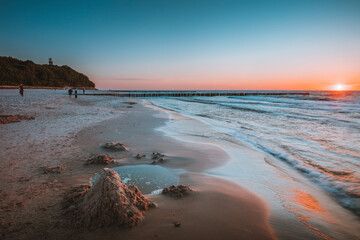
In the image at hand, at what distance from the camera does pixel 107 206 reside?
2289 mm

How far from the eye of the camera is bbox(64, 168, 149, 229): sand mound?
7.39 feet

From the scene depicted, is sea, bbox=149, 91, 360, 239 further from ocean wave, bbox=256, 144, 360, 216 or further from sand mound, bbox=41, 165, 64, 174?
sand mound, bbox=41, 165, 64, 174

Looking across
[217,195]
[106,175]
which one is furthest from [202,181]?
[106,175]

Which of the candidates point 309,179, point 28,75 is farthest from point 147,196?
point 28,75

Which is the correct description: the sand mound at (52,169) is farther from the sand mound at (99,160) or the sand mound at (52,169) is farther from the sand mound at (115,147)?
the sand mound at (115,147)

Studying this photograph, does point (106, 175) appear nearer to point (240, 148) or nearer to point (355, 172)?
point (240, 148)

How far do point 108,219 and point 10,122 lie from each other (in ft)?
31.0

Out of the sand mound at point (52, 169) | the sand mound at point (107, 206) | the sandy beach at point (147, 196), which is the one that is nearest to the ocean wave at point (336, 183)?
the sandy beach at point (147, 196)

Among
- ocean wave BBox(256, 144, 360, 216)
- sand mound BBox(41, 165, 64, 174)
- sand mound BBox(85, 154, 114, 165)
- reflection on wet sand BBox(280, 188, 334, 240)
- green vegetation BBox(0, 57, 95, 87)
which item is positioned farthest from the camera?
green vegetation BBox(0, 57, 95, 87)

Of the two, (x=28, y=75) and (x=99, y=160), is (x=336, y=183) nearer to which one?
(x=99, y=160)

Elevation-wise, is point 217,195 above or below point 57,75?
below

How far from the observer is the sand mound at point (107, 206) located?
2252 millimetres

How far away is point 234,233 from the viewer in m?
2.35

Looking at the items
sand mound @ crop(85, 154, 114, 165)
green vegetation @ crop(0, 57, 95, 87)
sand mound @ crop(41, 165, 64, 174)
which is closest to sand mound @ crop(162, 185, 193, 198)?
sand mound @ crop(85, 154, 114, 165)
